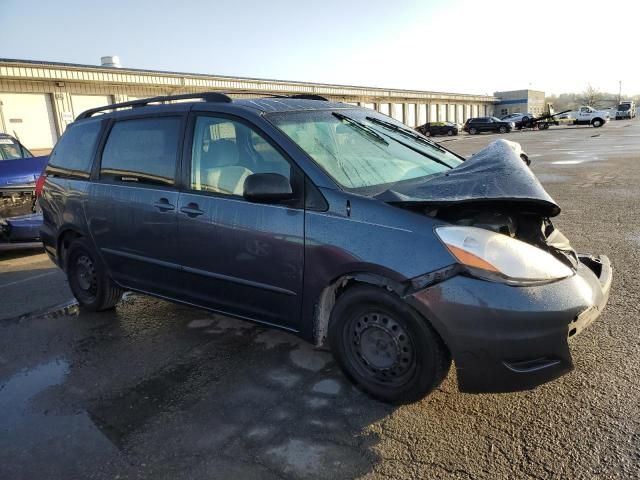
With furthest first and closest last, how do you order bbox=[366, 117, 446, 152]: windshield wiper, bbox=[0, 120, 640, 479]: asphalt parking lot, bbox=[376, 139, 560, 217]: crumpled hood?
bbox=[366, 117, 446, 152]: windshield wiper → bbox=[376, 139, 560, 217]: crumpled hood → bbox=[0, 120, 640, 479]: asphalt parking lot

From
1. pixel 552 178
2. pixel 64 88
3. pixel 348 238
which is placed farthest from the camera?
pixel 64 88

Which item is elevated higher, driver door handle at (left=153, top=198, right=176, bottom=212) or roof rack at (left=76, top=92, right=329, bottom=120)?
roof rack at (left=76, top=92, right=329, bottom=120)

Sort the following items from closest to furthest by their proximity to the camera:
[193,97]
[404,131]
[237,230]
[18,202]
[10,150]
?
1. [237,230]
2. [193,97]
3. [404,131]
4. [18,202]
5. [10,150]

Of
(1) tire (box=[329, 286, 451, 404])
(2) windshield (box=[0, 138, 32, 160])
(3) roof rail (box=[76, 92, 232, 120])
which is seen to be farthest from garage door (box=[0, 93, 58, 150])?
(1) tire (box=[329, 286, 451, 404])

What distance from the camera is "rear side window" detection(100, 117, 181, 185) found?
3768 mm

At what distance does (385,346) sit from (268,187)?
1.16 meters

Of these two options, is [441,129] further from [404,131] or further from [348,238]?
[348,238]

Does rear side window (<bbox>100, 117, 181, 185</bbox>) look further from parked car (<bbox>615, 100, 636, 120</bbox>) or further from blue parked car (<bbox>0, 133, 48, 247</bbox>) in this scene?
parked car (<bbox>615, 100, 636, 120</bbox>)

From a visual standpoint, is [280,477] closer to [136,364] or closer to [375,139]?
[136,364]

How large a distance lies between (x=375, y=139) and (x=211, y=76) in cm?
2761

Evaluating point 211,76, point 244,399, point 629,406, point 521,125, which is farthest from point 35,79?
point 521,125

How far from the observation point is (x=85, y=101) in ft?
79.8

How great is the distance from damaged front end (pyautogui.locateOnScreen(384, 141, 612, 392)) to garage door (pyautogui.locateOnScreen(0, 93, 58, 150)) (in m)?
23.3

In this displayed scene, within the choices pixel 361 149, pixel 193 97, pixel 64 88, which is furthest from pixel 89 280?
pixel 64 88
